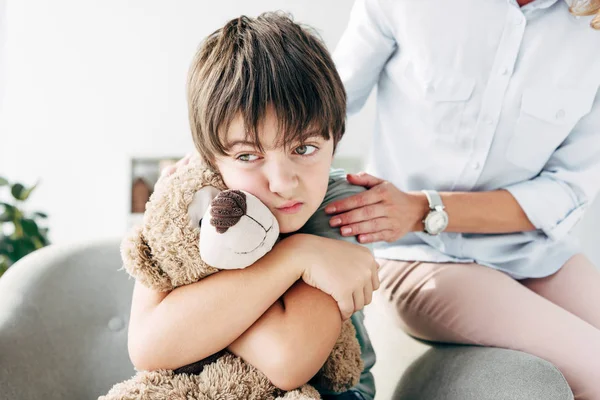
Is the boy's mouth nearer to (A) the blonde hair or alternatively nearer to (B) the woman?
(B) the woman

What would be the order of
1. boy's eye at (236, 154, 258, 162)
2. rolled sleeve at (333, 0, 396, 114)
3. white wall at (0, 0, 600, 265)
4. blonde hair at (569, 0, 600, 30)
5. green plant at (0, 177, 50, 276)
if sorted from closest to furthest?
boy's eye at (236, 154, 258, 162)
blonde hair at (569, 0, 600, 30)
rolled sleeve at (333, 0, 396, 114)
green plant at (0, 177, 50, 276)
white wall at (0, 0, 600, 265)

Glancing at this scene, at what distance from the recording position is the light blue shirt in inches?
43.9

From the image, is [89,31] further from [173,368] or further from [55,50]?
[173,368]

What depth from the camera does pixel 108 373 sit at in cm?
106

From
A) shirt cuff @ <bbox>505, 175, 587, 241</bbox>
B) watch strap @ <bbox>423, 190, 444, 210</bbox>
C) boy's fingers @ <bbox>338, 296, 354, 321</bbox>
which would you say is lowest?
shirt cuff @ <bbox>505, 175, 587, 241</bbox>

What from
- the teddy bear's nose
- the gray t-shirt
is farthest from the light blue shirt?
the teddy bear's nose

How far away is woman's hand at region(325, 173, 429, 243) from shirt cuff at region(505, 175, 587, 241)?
229mm

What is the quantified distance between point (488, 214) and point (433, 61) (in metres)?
0.32

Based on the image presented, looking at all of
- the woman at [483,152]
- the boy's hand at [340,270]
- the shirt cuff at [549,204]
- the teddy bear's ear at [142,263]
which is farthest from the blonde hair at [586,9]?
the teddy bear's ear at [142,263]

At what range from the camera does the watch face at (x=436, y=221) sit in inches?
42.3

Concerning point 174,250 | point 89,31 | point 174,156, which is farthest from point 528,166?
point 89,31

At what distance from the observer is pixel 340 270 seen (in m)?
0.81

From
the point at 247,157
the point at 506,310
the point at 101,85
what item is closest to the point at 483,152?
the point at 506,310

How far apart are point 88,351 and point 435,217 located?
0.68 metres
